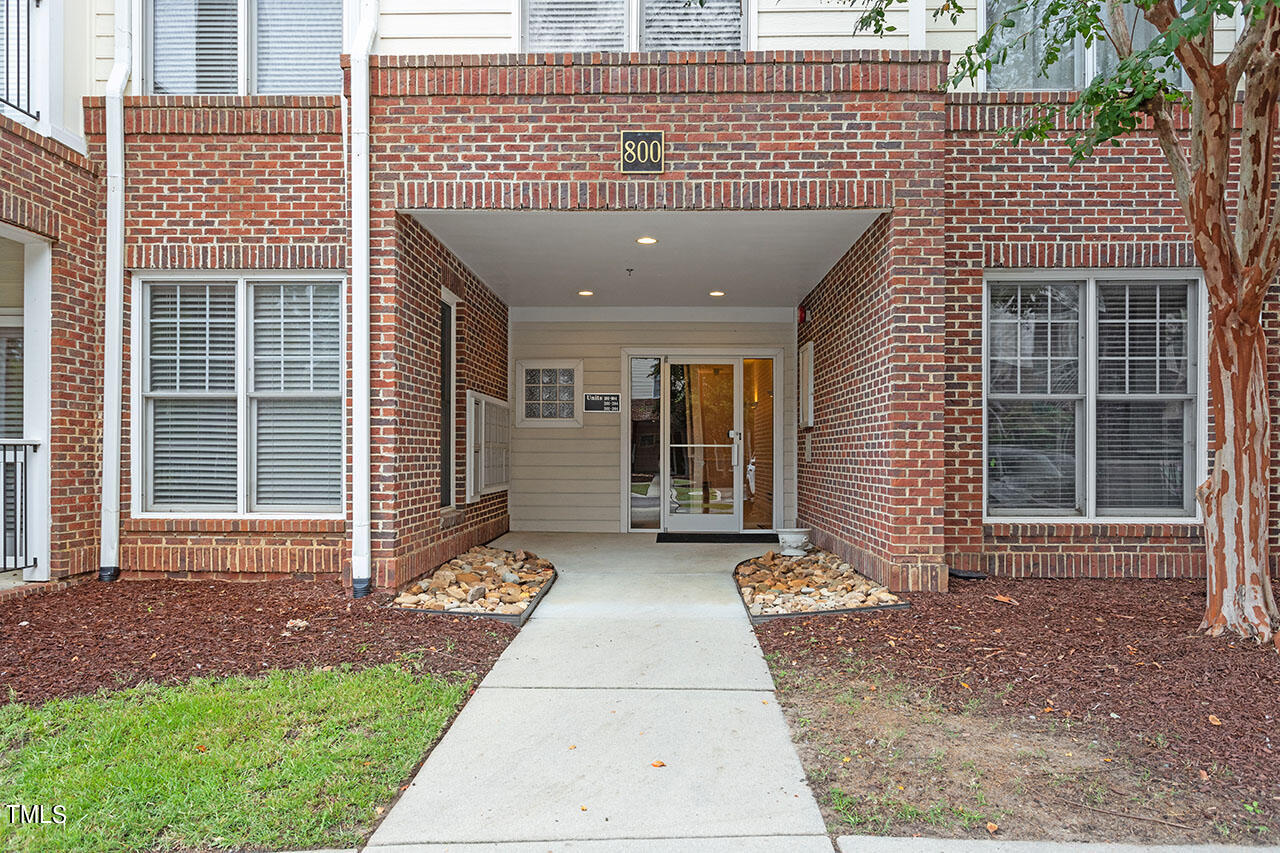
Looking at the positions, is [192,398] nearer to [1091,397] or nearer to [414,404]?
[414,404]

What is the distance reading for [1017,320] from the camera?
6.13 metres

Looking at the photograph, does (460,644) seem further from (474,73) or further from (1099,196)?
(1099,196)

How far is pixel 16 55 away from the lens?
217 inches

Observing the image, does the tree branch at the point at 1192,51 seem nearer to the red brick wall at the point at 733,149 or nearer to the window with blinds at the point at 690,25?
the red brick wall at the point at 733,149

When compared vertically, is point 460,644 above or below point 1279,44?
below

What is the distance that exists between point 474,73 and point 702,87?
61.1 inches

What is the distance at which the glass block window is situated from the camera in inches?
363

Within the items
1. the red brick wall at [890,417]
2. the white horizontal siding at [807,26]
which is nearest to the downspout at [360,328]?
the white horizontal siding at [807,26]

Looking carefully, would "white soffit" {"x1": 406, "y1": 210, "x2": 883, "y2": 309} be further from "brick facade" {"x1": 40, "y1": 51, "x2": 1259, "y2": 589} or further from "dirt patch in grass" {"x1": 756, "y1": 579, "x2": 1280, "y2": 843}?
"dirt patch in grass" {"x1": 756, "y1": 579, "x2": 1280, "y2": 843}

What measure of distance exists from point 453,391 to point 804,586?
3421 mm

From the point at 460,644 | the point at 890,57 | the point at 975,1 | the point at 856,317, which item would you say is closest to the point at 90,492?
the point at 460,644

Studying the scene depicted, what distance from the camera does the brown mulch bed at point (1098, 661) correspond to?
10.1 ft

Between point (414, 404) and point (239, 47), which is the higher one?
point (239, 47)

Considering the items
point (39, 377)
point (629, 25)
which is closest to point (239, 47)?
point (39, 377)
